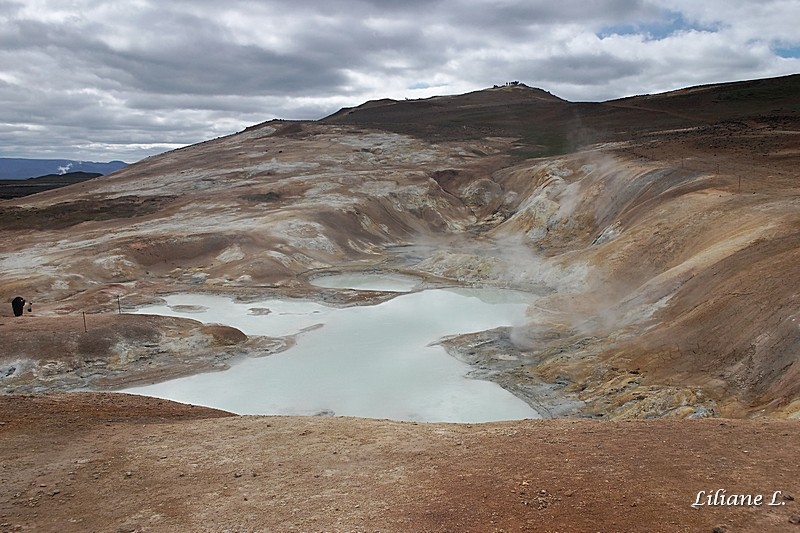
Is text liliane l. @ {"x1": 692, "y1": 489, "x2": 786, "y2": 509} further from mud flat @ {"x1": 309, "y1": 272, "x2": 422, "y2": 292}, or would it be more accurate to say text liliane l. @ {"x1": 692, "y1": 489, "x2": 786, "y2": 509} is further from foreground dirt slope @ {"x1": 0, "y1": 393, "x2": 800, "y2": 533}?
mud flat @ {"x1": 309, "y1": 272, "x2": 422, "y2": 292}

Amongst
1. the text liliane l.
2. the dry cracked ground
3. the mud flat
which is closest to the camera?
the text liliane l.

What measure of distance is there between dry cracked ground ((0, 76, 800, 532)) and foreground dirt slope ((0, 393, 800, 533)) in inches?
1.9

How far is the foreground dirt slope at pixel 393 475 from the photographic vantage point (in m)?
7.60

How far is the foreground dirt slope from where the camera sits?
760 cm

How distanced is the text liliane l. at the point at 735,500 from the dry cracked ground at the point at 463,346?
7cm

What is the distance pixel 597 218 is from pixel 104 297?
105 ft

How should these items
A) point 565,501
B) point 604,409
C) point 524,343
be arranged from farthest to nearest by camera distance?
point 524,343 → point 604,409 → point 565,501

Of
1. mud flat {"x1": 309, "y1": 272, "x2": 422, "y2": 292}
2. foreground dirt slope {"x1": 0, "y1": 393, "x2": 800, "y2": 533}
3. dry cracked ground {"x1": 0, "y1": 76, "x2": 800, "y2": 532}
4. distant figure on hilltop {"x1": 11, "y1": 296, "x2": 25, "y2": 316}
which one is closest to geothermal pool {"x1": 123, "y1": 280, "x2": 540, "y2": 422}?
dry cracked ground {"x1": 0, "y1": 76, "x2": 800, "y2": 532}

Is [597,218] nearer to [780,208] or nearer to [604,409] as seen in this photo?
[780,208]

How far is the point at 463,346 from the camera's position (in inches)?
958

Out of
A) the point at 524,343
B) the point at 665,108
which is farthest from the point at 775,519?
the point at 665,108

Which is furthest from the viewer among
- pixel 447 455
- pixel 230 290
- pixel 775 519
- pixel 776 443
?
pixel 230 290

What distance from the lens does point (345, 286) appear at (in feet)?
122

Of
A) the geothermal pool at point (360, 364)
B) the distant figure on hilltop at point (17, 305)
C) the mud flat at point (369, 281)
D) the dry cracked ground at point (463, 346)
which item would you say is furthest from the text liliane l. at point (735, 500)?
the distant figure on hilltop at point (17, 305)
